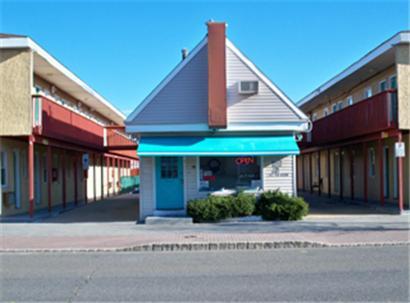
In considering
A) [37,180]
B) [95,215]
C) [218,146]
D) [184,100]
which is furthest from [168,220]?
[37,180]

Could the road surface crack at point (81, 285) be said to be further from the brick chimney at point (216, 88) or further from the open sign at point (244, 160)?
the open sign at point (244, 160)

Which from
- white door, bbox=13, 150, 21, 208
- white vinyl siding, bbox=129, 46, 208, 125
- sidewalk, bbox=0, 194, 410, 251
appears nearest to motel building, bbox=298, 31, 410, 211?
sidewalk, bbox=0, 194, 410, 251

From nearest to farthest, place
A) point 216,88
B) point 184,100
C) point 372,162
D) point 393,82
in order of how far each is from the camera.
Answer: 1. point 216,88
2. point 184,100
3. point 393,82
4. point 372,162

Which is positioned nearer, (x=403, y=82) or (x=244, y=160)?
(x=244, y=160)

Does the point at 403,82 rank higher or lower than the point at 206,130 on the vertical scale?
higher

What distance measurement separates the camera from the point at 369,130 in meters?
19.6

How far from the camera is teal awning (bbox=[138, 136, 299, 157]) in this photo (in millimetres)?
16562

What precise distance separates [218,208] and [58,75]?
10994 mm

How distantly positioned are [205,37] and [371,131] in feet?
24.0

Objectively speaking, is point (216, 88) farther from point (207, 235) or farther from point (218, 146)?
point (207, 235)

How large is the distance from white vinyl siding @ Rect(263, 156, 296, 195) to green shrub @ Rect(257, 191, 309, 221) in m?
0.68

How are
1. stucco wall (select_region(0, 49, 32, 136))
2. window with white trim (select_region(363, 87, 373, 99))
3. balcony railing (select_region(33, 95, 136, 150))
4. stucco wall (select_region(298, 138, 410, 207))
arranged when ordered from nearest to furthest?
1. stucco wall (select_region(0, 49, 32, 136))
2. balcony railing (select_region(33, 95, 136, 150))
3. stucco wall (select_region(298, 138, 410, 207))
4. window with white trim (select_region(363, 87, 373, 99))

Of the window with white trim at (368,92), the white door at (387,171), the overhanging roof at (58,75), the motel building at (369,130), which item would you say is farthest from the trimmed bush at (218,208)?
the window with white trim at (368,92)

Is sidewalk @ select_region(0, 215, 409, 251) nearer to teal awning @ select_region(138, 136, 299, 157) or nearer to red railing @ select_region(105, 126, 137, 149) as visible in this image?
teal awning @ select_region(138, 136, 299, 157)
